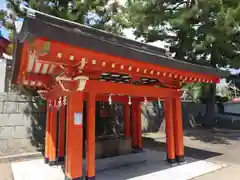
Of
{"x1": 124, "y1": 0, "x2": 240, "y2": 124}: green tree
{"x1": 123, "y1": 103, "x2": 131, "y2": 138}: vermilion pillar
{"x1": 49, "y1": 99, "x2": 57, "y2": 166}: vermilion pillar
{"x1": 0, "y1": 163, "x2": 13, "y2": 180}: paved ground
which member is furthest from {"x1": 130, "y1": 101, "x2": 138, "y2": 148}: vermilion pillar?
{"x1": 124, "y1": 0, "x2": 240, "y2": 124}: green tree

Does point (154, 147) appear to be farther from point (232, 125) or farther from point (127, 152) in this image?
point (232, 125)

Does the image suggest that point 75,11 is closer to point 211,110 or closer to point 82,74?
point 82,74

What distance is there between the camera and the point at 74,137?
4016 mm

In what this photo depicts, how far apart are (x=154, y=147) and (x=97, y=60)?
19.7 ft

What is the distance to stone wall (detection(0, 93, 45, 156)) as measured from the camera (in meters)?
7.11

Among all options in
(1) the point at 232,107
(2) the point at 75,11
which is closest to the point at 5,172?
(2) the point at 75,11

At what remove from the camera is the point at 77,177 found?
13.2 feet

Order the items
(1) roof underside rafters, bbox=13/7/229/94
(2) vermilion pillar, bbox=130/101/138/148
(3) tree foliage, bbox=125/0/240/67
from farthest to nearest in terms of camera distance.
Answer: (3) tree foliage, bbox=125/0/240/67
(2) vermilion pillar, bbox=130/101/138/148
(1) roof underside rafters, bbox=13/7/229/94

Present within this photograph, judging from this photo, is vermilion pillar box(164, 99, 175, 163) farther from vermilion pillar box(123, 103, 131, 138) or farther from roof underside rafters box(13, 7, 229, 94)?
vermilion pillar box(123, 103, 131, 138)

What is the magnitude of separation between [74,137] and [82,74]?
113 centimetres

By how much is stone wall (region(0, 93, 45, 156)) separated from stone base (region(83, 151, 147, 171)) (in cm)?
286

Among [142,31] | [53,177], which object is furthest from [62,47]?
[142,31]

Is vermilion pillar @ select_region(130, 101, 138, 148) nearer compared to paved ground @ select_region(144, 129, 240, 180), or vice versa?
paved ground @ select_region(144, 129, 240, 180)

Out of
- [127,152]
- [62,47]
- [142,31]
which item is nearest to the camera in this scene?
[62,47]
